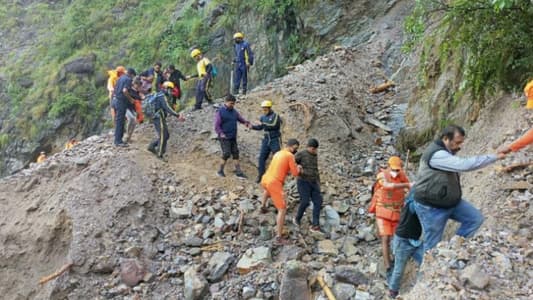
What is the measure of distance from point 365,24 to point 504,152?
1246cm

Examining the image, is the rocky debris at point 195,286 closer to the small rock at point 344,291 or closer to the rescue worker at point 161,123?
the small rock at point 344,291

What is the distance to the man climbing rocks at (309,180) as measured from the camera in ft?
26.0

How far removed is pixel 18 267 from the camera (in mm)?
8562

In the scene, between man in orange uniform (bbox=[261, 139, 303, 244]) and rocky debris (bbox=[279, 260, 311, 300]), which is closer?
rocky debris (bbox=[279, 260, 311, 300])

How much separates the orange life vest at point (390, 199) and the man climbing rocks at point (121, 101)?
5.38 m

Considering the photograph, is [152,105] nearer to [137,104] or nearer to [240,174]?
[137,104]

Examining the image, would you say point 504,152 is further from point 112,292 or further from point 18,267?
point 18,267

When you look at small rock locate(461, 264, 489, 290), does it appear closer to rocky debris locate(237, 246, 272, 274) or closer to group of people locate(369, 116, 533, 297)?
group of people locate(369, 116, 533, 297)

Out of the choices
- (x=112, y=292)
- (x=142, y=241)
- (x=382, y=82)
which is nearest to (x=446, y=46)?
(x=142, y=241)

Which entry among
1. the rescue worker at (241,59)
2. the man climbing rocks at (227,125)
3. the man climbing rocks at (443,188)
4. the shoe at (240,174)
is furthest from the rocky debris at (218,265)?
the rescue worker at (241,59)

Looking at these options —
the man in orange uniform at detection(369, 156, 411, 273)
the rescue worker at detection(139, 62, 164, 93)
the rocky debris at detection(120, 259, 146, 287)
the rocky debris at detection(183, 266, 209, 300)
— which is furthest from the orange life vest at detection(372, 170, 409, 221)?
the rescue worker at detection(139, 62, 164, 93)

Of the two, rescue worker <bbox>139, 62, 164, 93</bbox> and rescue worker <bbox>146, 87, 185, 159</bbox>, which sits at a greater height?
rescue worker <bbox>139, 62, 164, 93</bbox>

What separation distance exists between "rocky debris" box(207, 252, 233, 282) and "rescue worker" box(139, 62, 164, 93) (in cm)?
573

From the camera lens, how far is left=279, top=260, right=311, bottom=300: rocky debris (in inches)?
259
